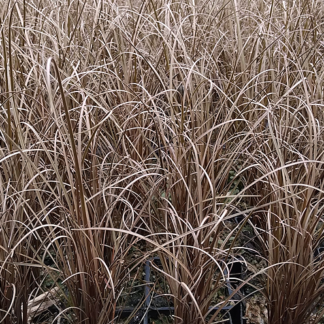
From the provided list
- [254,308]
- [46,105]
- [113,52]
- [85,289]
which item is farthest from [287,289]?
[113,52]

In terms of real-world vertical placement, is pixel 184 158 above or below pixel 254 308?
above

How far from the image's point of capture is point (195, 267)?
1.16 metres

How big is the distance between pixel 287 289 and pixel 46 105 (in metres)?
1.02

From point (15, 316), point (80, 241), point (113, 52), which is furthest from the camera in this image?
point (113, 52)

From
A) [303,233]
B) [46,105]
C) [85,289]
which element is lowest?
[85,289]

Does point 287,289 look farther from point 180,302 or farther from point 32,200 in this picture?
point 32,200

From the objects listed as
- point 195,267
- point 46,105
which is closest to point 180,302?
point 195,267

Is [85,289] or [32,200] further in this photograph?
[32,200]

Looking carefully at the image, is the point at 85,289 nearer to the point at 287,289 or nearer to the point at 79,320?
the point at 79,320

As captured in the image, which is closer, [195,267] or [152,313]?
[195,267]

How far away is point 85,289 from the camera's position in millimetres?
1135

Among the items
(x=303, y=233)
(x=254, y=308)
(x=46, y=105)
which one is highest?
(x=46, y=105)

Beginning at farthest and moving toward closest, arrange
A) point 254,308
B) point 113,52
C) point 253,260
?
point 113,52
point 253,260
point 254,308

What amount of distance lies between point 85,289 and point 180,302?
0.82 feet
